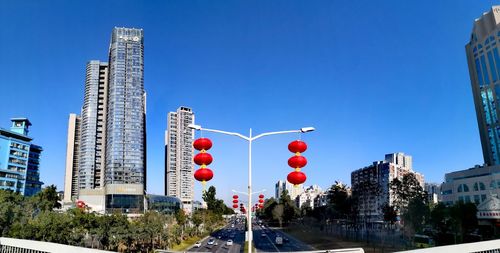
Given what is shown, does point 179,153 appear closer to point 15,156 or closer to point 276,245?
point 15,156

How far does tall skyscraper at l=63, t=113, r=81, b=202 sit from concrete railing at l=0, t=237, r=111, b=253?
137 meters

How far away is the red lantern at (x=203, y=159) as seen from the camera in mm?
11797

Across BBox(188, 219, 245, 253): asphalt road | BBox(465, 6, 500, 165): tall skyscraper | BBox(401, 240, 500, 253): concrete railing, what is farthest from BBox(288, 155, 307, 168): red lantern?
BBox(465, 6, 500, 165): tall skyscraper

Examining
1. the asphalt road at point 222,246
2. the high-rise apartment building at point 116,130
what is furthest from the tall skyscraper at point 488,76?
the high-rise apartment building at point 116,130

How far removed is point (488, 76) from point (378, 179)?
6552 cm

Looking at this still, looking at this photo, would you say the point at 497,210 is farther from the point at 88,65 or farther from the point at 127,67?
the point at 88,65

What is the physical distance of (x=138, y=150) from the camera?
11331cm

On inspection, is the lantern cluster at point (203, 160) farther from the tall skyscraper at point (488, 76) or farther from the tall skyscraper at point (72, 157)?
the tall skyscraper at point (72, 157)

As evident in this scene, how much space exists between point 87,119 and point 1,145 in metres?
49.2

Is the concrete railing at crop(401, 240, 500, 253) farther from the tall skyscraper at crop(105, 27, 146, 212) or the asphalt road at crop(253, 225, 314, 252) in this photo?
the tall skyscraper at crop(105, 27, 146, 212)

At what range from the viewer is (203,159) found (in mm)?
11805

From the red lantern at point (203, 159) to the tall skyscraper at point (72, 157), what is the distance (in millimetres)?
138451

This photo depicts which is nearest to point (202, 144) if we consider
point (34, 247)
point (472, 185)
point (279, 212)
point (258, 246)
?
point (34, 247)

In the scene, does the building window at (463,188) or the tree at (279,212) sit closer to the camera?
the building window at (463,188)
